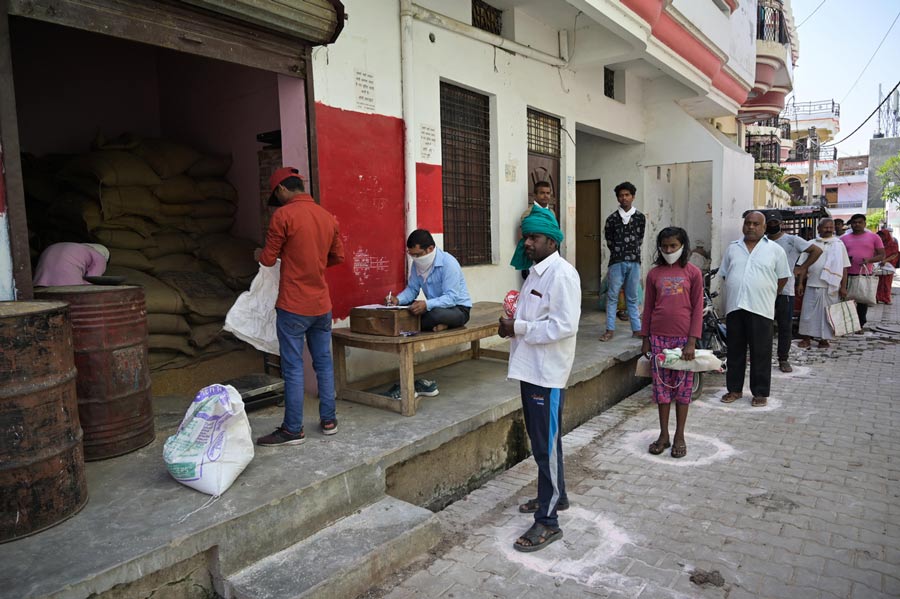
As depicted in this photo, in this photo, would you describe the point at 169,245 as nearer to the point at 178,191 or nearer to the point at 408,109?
the point at 178,191

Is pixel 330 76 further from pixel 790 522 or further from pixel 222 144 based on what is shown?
pixel 790 522

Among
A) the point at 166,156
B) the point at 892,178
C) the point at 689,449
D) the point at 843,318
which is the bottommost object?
the point at 689,449

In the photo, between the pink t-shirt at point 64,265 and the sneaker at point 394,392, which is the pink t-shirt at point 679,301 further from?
the pink t-shirt at point 64,265

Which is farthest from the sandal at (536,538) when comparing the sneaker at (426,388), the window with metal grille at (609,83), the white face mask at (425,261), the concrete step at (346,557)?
the window with metal grille at (609,83)

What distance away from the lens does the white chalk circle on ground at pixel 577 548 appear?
295 centimetres

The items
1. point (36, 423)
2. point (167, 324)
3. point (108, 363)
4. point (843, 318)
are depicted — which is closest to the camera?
point (36, 423)

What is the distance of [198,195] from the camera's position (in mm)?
5633

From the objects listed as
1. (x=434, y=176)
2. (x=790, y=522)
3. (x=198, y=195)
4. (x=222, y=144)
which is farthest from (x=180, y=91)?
(x=790, y=522)

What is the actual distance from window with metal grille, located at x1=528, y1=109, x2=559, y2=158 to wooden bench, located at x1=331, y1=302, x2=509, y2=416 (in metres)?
3.17

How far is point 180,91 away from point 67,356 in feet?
14.5

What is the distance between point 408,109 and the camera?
17.3 feet

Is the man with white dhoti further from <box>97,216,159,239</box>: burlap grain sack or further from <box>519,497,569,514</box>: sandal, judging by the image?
<box>97,216,159,239</box>: burlap grain sack

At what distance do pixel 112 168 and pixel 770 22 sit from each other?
50.1ft

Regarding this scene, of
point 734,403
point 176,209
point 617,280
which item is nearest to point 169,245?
point 176,209
